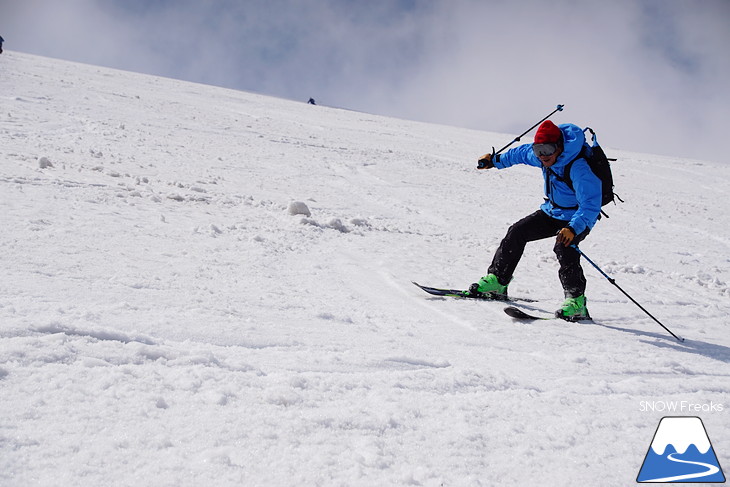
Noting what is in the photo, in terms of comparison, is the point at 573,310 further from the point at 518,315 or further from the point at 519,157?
the point at 519,157

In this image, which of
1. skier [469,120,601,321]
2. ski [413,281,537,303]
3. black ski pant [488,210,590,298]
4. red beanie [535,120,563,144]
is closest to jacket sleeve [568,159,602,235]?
skier [469,120,601,321]

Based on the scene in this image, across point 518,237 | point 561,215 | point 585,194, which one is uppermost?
point 585,194

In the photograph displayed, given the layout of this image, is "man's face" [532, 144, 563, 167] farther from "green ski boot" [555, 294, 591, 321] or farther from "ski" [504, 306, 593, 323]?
"ski" [504, 306, 593, 323]

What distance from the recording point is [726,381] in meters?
3.13

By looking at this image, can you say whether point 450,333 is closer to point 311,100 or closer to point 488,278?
point 488,278

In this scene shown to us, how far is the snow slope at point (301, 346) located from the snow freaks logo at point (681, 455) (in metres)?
0.07

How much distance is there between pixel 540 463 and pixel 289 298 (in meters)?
2.11

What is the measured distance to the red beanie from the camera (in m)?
4.04

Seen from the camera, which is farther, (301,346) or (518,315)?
(518,315)

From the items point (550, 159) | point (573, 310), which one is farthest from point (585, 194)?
point (573, 310)

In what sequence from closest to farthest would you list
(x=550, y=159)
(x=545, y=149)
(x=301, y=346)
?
(x=301, y=346)
(x=545, y=149)
(x=550, y=159)

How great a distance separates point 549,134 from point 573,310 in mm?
1432

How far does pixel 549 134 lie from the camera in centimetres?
403

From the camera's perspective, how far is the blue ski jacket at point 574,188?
13.1 feet
